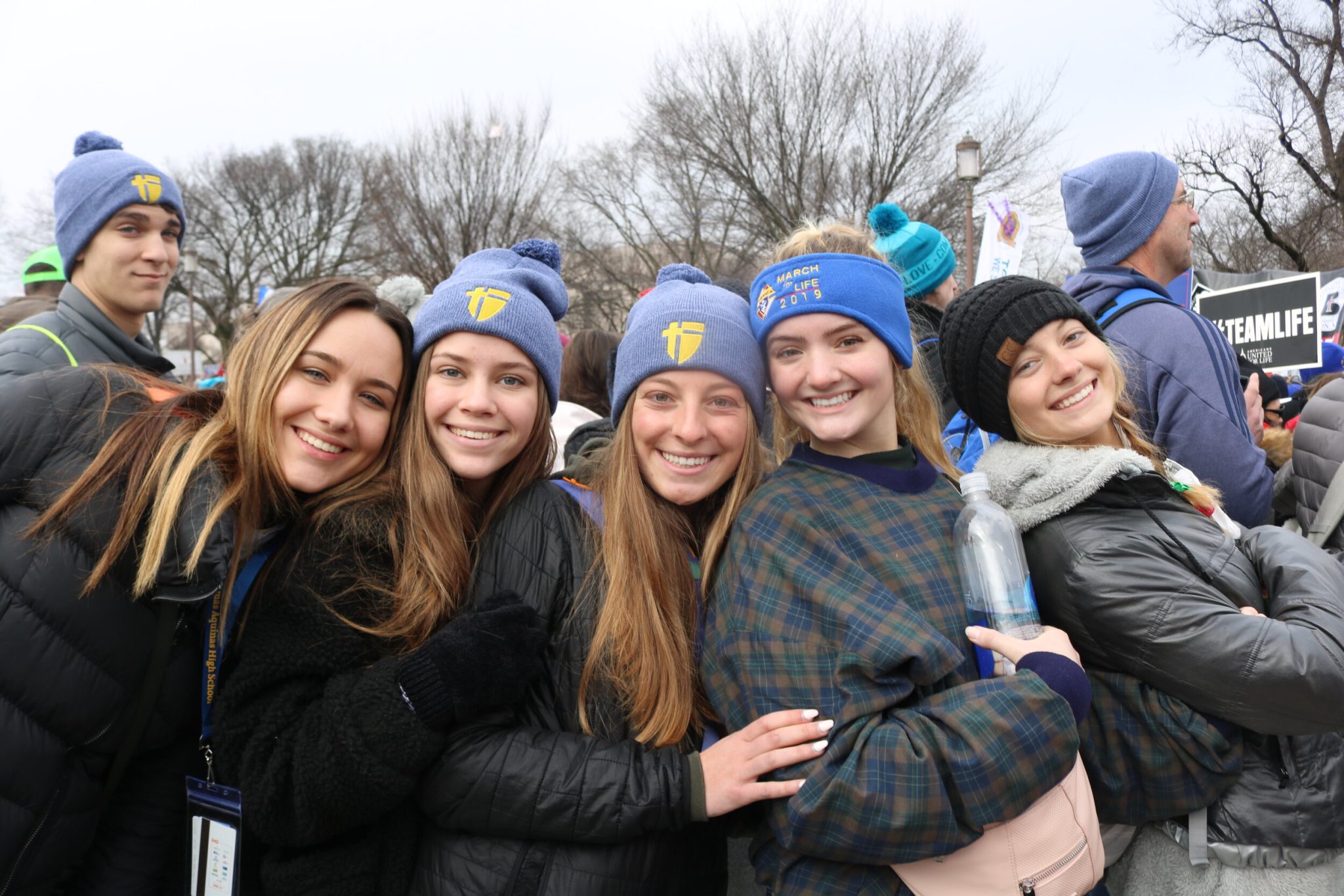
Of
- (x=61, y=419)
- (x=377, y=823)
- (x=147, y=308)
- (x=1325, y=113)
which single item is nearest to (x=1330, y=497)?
(x=377, y=823)

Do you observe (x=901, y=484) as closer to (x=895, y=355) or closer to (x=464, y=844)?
(x=895, y=355)

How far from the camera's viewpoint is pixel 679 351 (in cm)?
216

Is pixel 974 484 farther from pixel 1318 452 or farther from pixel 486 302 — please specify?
pixel 1318 452

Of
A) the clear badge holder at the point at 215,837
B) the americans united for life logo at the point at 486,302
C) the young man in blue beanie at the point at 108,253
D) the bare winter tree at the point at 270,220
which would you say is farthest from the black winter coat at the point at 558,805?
the bare winter tree at the point at 270,220

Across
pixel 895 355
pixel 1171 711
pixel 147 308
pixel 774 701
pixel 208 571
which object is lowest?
pixel 1171 711

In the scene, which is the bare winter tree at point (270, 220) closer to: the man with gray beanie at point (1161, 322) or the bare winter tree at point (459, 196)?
the bare winter tree at point (459, 196)

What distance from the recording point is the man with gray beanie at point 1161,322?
2.56 meters

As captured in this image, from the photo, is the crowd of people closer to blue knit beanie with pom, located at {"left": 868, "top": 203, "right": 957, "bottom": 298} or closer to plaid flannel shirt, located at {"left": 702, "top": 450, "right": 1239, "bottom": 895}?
plaid flannel shirt, located at {"left": 702, "top": 450, "right": 1239, "bottom": 895}

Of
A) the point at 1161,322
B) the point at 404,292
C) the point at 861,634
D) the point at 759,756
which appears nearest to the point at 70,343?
the point at 404,292

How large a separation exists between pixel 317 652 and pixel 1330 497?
3.08 m

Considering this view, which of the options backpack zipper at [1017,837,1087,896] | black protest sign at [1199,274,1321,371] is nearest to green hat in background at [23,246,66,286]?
backpack zipper at [1017,837,1087,896]

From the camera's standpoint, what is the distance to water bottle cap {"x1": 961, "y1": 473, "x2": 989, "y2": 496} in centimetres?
185

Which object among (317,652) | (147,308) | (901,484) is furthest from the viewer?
(147,308)

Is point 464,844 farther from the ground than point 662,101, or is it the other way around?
point 662,101
